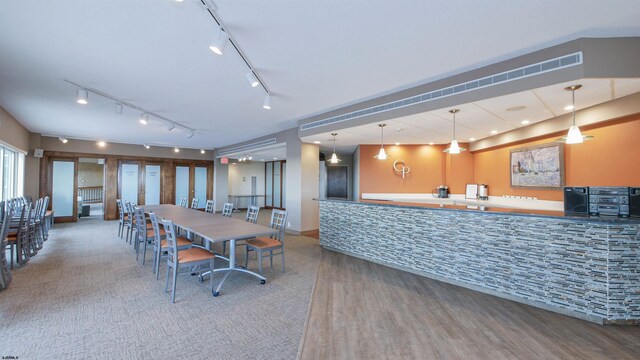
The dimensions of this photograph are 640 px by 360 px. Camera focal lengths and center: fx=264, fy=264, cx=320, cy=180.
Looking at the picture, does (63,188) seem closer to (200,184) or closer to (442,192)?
(200,184)

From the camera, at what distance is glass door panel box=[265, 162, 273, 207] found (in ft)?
40.5

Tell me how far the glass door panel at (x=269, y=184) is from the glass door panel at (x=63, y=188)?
6.79m

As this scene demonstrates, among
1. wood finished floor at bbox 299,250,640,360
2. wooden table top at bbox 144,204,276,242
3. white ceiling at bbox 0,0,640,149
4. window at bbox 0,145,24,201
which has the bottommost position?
wood finished floor at bbox 299,250,640,360

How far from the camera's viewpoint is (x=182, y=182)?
10.4 meters

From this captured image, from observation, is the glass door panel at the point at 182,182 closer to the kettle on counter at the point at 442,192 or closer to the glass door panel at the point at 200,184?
the glass door panel at the point at 200,184

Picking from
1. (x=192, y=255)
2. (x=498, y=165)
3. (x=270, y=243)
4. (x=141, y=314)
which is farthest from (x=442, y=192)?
(x=141, y=314)

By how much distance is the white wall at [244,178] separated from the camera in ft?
39.8

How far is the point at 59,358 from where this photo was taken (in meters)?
1.99

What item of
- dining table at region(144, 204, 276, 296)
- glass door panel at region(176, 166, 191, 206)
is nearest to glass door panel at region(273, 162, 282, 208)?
glass door panel at region(176, 166, 191, 206)

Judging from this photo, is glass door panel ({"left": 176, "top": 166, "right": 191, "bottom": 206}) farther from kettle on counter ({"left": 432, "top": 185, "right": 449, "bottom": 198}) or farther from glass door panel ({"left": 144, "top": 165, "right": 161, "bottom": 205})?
kettle on counter ({"left": 432, "top": 185, "right": 449, "bottom": 198})

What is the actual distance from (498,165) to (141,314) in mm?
6804

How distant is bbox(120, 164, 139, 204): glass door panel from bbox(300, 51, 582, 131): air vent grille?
865 cm

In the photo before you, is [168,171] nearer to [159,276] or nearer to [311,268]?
[159,276]

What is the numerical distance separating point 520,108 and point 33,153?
11.6 metres
